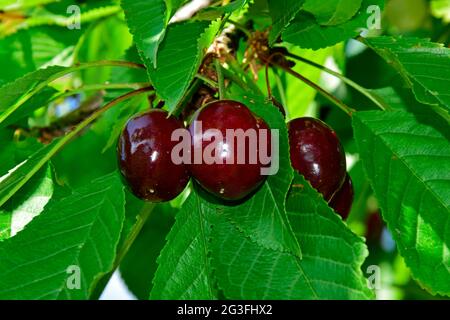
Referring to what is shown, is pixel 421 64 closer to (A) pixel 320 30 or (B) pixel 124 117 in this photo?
(A) pixel 320 30

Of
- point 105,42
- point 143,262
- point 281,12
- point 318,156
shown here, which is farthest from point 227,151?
point 105,42

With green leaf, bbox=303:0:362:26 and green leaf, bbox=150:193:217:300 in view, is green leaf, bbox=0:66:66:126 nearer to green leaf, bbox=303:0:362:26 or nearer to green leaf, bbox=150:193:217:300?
green leaf, bbox=150:193:217:300

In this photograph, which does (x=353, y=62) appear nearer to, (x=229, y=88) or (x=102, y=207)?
(x=229, y=88)

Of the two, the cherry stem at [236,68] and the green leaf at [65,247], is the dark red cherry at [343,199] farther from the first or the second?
the green leaf at [65,247]

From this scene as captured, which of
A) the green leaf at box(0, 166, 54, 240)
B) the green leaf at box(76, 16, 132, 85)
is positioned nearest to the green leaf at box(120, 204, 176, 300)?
the green leaf at box(76, 16, 132, 85)

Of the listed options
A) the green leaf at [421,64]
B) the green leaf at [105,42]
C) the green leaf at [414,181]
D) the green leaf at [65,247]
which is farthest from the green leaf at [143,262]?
the green leaf at [421,64]
